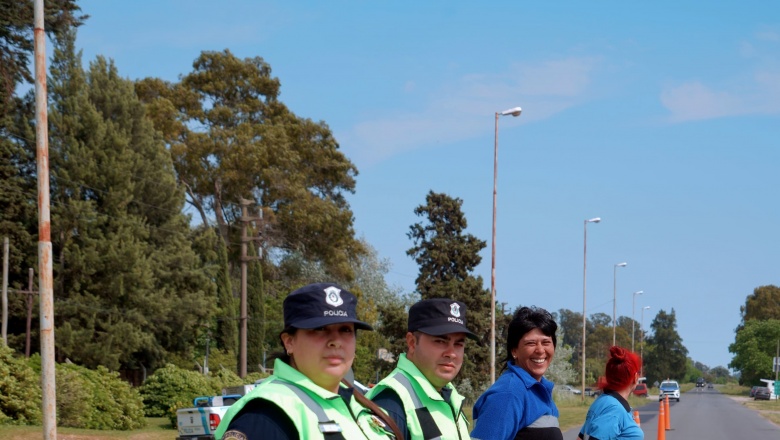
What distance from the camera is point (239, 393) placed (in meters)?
25.1

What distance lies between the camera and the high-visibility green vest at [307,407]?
3.01 m

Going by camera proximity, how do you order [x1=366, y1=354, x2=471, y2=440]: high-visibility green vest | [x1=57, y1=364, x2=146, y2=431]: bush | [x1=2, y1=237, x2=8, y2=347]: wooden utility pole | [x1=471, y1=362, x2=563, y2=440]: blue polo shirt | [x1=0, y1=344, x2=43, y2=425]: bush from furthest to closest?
[x1=2, y1=237, x2=8, y2=347]: wooden utility pole
[x1=57, y1=364, x2=146, y2=431]: bush
[x1=0, y1=344, x2=43, y2=425]: bush
[x1=471, y1=362, x2=563, y2=440]: blue polo shirt
[x1=366, y1=354, x2=471, y2=440]: high-visibility green vest

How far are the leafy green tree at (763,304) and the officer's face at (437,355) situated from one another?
168 metres

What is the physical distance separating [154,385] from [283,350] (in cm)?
3090

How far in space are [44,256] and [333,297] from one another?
14.0m

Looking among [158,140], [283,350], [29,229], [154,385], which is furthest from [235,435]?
[158,140]

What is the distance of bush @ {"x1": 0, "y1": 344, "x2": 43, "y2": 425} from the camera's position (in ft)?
→ 74.5

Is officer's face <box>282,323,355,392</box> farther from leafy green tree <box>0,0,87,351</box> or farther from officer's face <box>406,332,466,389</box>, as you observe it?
leafy green tree <box>0,0,87,351</box>

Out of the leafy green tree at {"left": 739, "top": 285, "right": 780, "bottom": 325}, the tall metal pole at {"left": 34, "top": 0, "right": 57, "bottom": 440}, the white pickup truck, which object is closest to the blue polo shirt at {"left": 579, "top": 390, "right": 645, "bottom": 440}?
the tall metal pole at {"left": 34, "top": 0, "right": 57, "bottom": 440}

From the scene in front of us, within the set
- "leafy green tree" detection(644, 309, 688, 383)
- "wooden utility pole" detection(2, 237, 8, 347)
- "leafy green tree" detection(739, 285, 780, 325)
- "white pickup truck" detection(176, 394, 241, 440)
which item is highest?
"wooden utility pole" detection(2, 237, 8, 347)

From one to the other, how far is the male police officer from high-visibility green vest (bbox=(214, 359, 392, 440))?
3.29 ft

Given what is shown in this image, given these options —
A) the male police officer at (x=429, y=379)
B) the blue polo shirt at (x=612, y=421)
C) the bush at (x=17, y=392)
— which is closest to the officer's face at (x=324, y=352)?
the male police officer at (x=429, y=379)

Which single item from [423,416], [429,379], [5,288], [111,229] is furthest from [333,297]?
[111,229]

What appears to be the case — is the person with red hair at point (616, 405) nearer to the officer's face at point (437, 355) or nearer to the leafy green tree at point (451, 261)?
the officer's face at point (437, 355)
